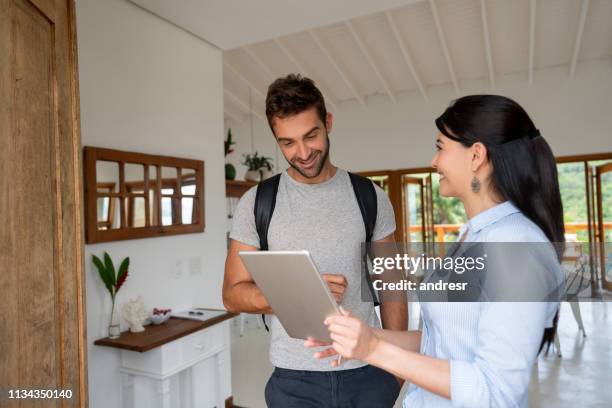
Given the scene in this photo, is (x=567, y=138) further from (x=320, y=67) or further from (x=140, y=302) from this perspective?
(x=140, y=302)

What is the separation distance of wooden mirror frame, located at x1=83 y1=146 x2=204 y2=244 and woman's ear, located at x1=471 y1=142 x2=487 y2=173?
7.18ft

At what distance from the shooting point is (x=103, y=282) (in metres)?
2.59

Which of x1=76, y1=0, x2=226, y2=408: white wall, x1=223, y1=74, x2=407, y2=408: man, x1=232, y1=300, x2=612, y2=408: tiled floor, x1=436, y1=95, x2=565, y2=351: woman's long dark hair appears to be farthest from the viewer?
x1=232, y1=300, x2=612, y2=408: tiled floor

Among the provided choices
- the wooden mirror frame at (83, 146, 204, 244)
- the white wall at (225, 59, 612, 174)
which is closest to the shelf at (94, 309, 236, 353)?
the wooden mirror frame at (83, 146, 204, 244)

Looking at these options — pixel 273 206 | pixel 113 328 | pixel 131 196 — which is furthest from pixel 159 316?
pixel 273 206

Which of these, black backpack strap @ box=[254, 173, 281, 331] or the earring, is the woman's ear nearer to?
the earring

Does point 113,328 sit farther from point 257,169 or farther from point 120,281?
point 257,169

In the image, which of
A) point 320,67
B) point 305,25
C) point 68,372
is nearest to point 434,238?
point 320,67

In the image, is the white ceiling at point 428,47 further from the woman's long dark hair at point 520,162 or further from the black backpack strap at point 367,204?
the woman's long dark hair at point 520,162

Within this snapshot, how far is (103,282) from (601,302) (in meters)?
6.76

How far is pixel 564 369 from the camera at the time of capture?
401cm

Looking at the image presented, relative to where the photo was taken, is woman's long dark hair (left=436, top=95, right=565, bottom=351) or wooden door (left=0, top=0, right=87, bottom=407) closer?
woman's long dark hair (left=436, top=95, right=565, bottom=351)

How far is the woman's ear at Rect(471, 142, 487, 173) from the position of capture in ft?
3.31

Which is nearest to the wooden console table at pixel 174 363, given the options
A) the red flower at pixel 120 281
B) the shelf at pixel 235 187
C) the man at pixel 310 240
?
the red flower at pixel 120 281
